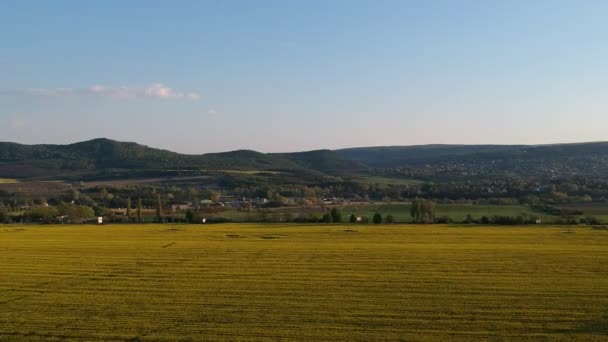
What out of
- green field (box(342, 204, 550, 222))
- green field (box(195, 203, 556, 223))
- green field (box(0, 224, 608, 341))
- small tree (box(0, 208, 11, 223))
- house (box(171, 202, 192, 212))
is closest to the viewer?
green field (box(0, 224, 608, 341))

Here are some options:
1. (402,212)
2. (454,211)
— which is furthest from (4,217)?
(454,211)

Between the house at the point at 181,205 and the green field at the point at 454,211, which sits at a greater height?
the house at the point at 181,205

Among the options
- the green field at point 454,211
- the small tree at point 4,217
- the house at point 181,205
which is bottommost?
the green field at point 454,211

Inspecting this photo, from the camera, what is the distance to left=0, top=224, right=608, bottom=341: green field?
2202 cm

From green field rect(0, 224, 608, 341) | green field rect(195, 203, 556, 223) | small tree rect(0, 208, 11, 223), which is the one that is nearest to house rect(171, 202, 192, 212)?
green field rect(195, 203, 556, 223)

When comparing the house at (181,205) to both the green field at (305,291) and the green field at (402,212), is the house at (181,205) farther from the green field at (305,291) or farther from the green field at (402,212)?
the green field at (305,291)

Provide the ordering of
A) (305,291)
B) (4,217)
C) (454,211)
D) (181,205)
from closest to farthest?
1. (305,291)
2. (4,217)
3. (454,211)
4. (181,205)

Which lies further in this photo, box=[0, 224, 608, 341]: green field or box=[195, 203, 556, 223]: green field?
box=[195, 203, 556, 223]: green field

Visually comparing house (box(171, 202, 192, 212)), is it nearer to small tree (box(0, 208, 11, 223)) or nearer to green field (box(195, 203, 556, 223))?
green field (box(195, 203, 556, 223))

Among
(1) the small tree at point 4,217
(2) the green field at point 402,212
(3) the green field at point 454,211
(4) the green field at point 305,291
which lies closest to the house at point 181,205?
(2) the green field at point 402,212

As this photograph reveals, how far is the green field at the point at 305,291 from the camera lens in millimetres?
22016

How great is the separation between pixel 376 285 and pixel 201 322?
36.3 ft

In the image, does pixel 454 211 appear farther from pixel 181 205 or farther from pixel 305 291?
pixel 305 291

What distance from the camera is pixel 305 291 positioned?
29484 mm
